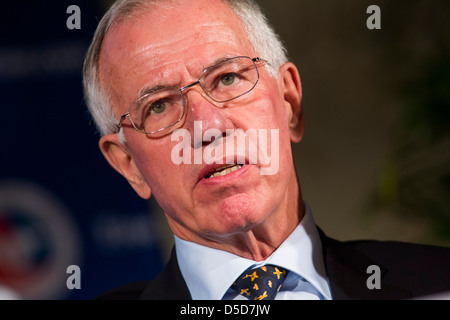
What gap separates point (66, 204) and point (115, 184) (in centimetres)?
18

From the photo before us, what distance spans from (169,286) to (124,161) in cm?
39

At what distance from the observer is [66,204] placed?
1.96 meters

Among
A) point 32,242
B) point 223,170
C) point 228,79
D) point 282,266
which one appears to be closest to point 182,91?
point 228,79

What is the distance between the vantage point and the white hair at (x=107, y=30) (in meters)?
1.54

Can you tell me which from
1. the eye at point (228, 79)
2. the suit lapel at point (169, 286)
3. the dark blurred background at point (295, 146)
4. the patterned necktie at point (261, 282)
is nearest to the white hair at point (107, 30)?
the eye at point (228, 79)

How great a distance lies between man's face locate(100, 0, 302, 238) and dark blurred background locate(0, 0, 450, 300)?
40 centimetres

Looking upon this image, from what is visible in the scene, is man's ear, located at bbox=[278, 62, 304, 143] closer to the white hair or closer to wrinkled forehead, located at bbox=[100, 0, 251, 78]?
the white hair

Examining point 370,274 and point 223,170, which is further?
point 370,274

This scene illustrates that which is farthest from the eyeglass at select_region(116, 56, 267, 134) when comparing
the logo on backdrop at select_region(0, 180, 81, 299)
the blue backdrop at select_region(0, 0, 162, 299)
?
the logo on backdrop at select_region(0, 180, 81, 299)

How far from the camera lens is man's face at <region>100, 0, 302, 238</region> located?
144cm

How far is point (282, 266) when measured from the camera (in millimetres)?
1521

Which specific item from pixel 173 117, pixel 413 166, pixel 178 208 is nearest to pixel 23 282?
pixel 178 208

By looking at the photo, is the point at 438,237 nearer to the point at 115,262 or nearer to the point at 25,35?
the point at 115,262

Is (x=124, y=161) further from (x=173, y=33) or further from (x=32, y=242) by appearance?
(x=32, y=242)
